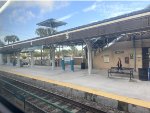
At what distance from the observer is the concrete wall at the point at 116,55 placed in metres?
20.2

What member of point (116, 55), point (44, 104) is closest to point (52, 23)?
point (116, 55)

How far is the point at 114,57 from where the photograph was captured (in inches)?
893

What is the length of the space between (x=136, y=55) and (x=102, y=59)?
16.3 feet

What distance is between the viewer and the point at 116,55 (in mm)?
22453

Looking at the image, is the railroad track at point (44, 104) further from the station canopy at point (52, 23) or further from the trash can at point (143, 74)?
the station canopy at point (52, 23)

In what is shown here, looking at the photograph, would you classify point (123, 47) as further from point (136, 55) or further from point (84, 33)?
point (84, 33)

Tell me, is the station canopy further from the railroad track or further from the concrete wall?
the railroad track

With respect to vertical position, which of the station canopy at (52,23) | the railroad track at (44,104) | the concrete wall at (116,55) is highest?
the station canopy at (52,23)

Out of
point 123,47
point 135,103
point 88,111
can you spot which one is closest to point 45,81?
point 88,111

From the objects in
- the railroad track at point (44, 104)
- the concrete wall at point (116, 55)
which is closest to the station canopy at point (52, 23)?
the concrete wall at point (116, 55)

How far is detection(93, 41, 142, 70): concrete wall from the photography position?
66.1 feet

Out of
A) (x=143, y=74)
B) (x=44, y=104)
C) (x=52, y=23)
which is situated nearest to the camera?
(x=44, y=104)

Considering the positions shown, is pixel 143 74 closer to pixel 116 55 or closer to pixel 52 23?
pixel 116 55

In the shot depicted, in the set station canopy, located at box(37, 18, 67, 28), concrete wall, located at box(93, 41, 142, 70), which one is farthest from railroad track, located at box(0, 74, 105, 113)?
station canopy, located at box(37, 18, 67, 28)
